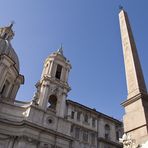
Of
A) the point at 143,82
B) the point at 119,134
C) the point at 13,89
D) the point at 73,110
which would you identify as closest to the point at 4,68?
the point at 13,89

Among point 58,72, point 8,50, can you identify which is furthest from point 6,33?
point 58,72

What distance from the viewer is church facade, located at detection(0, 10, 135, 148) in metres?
26.1

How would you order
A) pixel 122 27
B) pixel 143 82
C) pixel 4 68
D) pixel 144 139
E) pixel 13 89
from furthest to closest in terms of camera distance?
pixel 13 89 < pixel 4 68 < pixel 122 27 < pixel 143 82 < pixel 144 139

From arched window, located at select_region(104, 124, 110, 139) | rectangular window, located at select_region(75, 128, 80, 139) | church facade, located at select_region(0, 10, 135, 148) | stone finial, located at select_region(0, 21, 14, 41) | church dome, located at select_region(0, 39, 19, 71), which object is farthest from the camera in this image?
stone finial, located at select_region(0, 21, 14, 41)

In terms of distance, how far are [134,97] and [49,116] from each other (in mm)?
22435

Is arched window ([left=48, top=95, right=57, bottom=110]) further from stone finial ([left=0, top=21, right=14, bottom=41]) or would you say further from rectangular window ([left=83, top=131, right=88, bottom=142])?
stone finial ([left=0, top=21, right=14, bottom=41])

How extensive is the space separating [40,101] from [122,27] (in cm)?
2114

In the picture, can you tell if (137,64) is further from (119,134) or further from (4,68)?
(119,134)

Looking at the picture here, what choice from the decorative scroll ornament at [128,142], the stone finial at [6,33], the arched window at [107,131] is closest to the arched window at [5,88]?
the stone finial at [6,33]

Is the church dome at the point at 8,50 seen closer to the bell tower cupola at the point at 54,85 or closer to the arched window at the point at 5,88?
the arched window at the point at 5,88

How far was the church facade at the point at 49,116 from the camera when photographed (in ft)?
85.7

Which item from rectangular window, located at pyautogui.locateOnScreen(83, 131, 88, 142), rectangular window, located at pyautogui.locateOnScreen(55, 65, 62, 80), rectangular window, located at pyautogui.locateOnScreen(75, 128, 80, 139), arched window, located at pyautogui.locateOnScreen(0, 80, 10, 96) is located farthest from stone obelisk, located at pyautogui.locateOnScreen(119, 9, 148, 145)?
arched window, located at pyautogui.locateOnScreen(0, 80, 10, 96)

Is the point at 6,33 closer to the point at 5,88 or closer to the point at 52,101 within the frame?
the point at 5,88

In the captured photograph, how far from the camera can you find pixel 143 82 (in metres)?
8.17
